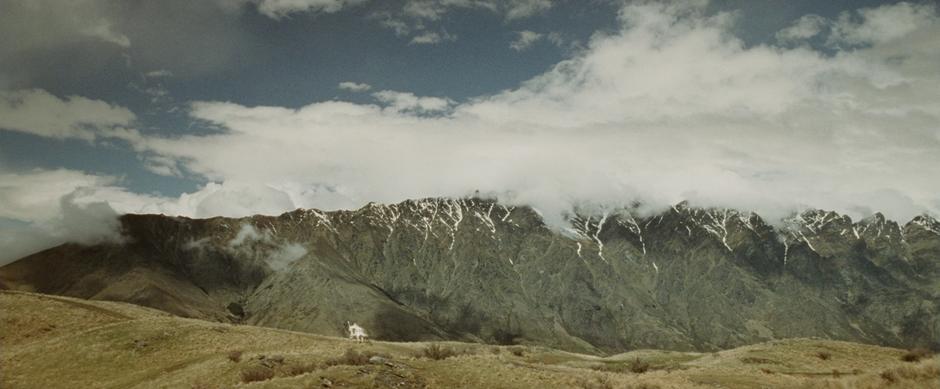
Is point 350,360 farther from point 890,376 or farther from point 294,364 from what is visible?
point 890,376

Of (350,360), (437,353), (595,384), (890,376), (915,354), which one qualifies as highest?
(350,360)

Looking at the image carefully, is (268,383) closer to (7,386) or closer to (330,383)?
(330,383)

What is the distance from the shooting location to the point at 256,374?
3225 centimetres

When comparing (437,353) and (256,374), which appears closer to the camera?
(256,374)

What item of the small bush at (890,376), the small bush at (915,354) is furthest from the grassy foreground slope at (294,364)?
the small bush at (915,354)

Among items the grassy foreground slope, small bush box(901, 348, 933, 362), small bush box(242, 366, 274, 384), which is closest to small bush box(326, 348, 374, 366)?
the grassy foreground slope

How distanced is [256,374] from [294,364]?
300cm

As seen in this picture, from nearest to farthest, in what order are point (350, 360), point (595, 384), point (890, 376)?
point (890, 376) < point (595, 384) < point (350, 360)

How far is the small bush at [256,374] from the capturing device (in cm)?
3206

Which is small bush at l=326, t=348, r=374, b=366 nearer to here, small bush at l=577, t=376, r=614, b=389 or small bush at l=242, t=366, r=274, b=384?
small bush at l=242, t=366, r=274, b=384

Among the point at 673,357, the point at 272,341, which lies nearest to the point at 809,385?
the point at 272,341

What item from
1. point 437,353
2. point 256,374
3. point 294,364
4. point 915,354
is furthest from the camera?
point 915,354

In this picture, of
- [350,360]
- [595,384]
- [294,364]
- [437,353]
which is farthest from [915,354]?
[294,364]

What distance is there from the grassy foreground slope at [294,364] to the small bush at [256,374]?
0.18ft
